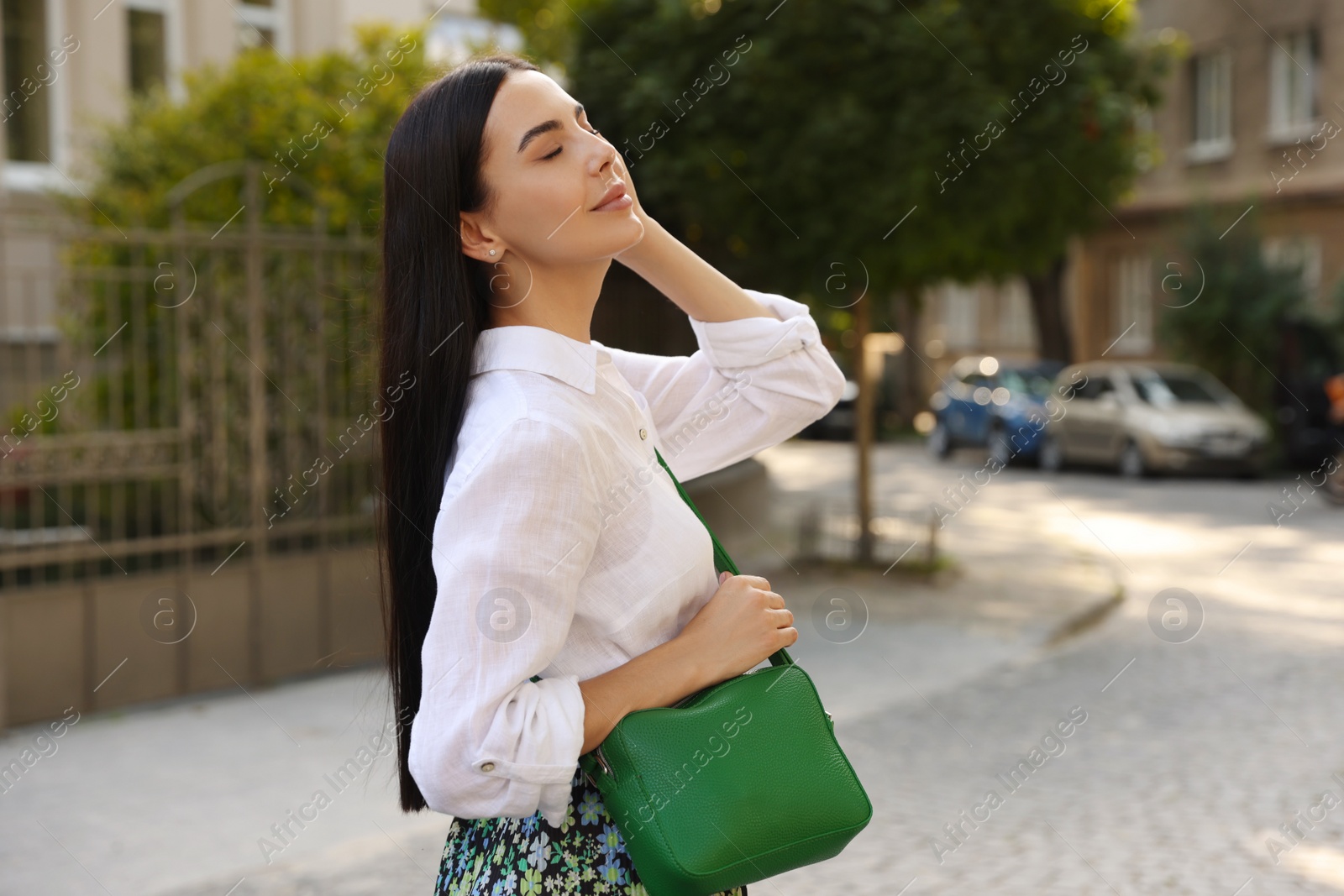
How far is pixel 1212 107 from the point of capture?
26.0 m

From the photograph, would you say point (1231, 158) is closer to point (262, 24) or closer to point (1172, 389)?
point (1172, 389)

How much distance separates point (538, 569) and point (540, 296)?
0.40 metres

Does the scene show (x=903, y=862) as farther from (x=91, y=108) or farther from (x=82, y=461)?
(x=91, y=108)

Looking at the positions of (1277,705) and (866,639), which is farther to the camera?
(866,639)

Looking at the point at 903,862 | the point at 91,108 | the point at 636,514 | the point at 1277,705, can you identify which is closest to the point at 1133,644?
the point at 1277,705

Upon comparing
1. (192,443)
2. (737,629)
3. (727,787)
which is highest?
(737,629)

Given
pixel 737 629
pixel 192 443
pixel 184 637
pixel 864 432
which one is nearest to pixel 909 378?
pixel 864 432

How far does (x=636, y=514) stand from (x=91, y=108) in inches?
478

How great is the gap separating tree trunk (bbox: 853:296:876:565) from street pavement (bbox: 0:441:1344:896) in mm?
352

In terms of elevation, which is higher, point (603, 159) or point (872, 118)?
point (872, 118)

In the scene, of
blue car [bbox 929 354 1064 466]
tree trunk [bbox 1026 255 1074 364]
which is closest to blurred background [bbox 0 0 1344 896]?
blue car [bbox 929 354 1064 466]

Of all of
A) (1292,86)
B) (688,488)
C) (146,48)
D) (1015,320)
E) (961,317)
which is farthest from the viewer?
(961,317)

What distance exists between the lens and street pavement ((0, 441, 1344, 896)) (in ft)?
15.0

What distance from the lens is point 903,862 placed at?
4.62m
